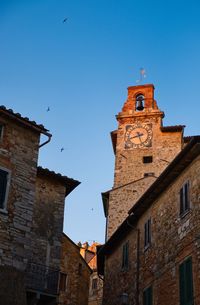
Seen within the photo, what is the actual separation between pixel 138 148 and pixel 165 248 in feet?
63.5

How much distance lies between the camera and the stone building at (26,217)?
16.3 m

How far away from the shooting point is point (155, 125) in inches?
1478

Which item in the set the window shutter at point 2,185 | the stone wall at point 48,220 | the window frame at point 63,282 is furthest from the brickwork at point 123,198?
the window shutter at point 2,185

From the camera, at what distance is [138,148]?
120ft

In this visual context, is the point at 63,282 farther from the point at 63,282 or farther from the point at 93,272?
the point at 93,272

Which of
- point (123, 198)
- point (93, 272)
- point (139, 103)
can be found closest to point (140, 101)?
point (139, 103)

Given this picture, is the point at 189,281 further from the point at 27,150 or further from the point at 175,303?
the point at 27,150

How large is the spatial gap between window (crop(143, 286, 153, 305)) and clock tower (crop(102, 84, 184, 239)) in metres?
13.4

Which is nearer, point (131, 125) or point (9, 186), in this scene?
point (9, 186)

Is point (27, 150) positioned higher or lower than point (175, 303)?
higher

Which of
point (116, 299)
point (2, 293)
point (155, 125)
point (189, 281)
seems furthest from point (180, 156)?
point (155, 125)

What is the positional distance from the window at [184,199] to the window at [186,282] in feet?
5.53

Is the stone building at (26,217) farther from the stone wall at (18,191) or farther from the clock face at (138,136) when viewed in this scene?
the clock face at (138,136)

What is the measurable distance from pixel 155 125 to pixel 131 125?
179cm
